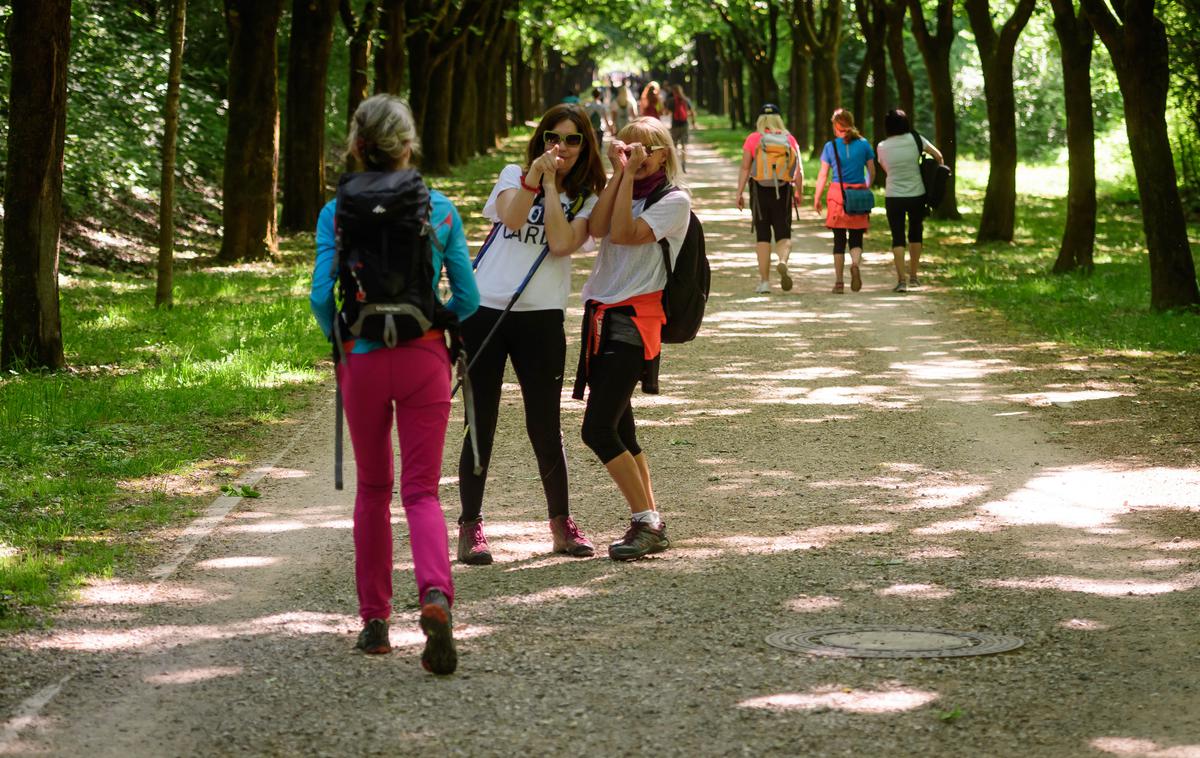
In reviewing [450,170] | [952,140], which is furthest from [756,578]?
[450,170]

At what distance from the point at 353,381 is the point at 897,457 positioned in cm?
438

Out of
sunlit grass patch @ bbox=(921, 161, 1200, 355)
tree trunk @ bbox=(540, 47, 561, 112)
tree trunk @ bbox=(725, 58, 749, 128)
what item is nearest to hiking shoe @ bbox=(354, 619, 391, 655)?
sunlit grass patch @ bbox=(921, 161, 1200, 355)

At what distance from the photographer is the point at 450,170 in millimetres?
36406

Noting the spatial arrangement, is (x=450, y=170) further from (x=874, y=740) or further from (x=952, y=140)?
(x=874, y=740)

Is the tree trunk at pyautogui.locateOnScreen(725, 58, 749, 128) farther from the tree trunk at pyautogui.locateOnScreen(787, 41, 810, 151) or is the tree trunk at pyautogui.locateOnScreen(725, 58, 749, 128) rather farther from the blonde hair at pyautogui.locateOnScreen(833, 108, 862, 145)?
the blonde hair at pyautogui.locateOnScreen(833, 108, 862, 145)

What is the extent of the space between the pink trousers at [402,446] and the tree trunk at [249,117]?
14.1m

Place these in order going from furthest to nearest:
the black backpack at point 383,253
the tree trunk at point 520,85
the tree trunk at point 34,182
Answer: the tree trunk at point 520,85
the tree trunk at point 34,182
the black backpack at point 383,253

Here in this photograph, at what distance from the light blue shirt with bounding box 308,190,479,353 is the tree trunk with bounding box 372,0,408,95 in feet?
73.2

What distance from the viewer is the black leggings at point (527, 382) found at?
636 cm

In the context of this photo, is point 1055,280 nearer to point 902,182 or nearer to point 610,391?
point 902,182

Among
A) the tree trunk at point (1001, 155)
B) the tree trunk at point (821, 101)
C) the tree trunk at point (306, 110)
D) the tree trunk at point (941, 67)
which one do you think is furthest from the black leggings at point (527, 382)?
the tree trunk at point (821, 101)

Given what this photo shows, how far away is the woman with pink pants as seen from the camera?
5082mm

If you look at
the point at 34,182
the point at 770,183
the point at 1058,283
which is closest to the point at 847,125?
the point at 770,183

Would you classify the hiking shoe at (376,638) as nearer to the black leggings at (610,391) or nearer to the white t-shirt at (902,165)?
the black leggings at (610,391)
